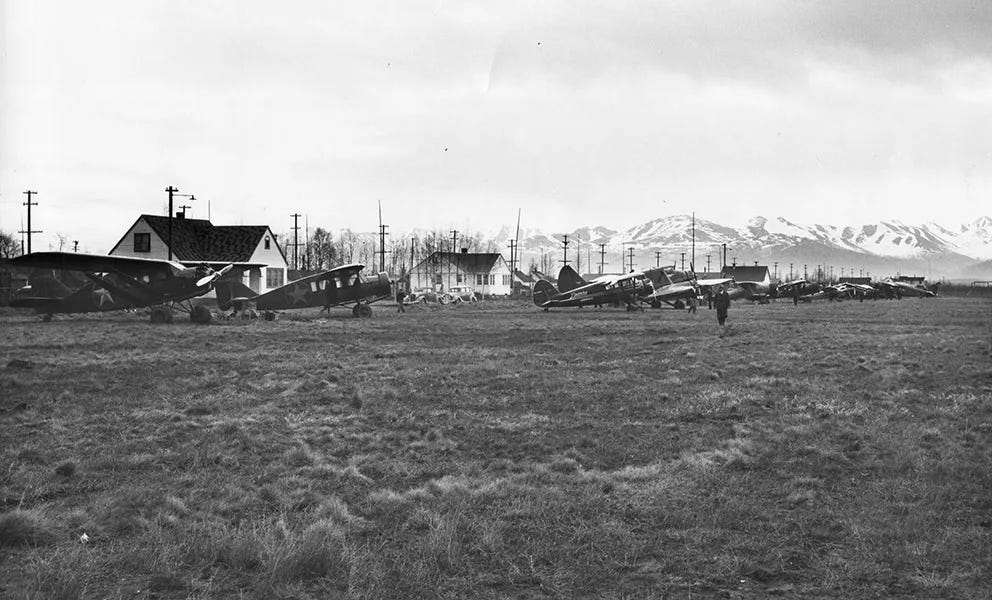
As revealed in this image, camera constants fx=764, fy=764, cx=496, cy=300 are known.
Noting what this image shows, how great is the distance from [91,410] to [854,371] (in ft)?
40.9

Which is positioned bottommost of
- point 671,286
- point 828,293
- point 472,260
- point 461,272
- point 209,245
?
point 828,293

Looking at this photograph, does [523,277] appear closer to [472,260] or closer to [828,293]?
[828,293]

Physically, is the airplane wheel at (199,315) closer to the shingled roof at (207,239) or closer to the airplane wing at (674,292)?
the airplane wing at (674,292)

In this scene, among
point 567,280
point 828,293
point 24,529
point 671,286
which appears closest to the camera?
point 24,529

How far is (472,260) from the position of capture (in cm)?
9900

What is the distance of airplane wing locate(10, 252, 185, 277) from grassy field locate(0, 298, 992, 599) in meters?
9.57

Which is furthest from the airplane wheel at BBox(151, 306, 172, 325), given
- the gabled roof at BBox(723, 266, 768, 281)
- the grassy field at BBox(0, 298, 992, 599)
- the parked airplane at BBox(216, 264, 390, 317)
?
the gabled roof at BBox(723, 266, 768, 281)

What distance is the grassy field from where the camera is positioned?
4629 mm

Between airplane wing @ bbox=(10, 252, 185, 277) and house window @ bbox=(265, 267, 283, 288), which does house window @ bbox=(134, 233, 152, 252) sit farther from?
airplane wing @ bbox=(10, 252, 185, 277)

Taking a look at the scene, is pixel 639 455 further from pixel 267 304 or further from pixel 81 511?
pixel 267 304

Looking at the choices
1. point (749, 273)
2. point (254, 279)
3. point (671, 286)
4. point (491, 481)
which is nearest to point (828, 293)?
point (671, 286)

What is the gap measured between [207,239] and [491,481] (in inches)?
2037

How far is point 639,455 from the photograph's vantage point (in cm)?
766

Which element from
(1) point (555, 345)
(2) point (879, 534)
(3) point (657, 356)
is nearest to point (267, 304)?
(1) point (555, 345)
